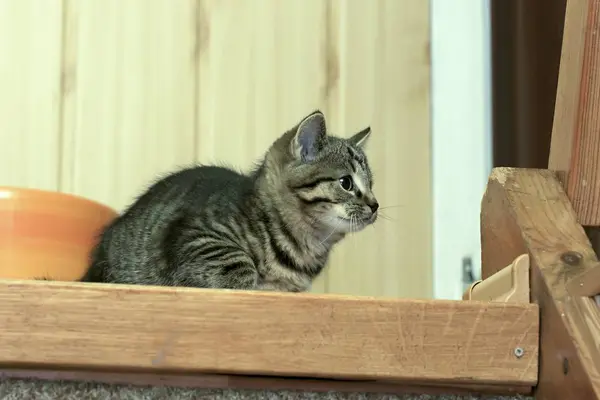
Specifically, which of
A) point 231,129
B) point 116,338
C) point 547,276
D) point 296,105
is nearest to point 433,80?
point 296,105

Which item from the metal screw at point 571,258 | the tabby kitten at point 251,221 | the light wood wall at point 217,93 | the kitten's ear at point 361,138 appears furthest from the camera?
the light wood wall at point 217,93

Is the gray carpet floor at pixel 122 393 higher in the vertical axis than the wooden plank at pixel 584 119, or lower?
lower

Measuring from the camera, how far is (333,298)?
2.08ft

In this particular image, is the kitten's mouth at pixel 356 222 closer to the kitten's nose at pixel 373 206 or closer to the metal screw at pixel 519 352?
the kitten's nose at pixel 373 206

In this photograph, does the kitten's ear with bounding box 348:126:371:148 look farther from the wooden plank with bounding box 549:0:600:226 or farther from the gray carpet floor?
the gray carpet floor

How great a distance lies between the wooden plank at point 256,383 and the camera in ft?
2.11

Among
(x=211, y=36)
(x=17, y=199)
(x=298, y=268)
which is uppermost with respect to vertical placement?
(x=211, y=36)

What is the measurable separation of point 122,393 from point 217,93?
1.00 meters

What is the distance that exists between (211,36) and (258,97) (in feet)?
0.54

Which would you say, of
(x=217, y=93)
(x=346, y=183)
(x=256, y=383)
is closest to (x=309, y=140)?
(x=346, y=183)

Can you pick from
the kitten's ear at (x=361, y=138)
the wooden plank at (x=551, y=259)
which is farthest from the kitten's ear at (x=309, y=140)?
the wooden plank at (x=551, y=259)

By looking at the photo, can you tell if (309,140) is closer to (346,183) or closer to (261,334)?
(346,183)

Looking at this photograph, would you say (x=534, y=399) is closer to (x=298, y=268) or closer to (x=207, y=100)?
(x=298, y=268)

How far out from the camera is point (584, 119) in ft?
2.57
